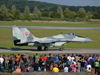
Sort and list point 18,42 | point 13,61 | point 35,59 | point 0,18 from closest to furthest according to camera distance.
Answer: point 13,61
point 35,59
point 18,42
point 0,18

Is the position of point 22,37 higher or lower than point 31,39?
higher

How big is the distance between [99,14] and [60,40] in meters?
114

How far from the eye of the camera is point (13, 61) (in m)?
16.6

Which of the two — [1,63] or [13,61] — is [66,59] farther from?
[1,63]

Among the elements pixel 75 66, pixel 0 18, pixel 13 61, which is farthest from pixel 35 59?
pixel 0 18

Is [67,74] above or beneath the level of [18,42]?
above

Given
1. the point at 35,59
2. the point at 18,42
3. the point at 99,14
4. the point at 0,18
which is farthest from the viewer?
the point at 99,14

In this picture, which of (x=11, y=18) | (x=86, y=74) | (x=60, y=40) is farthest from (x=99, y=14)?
(x=86, y=74)

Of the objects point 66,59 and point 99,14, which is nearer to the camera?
point 66,59

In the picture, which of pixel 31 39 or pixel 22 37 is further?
pixel 31 39

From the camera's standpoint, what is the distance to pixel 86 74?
16.7 feet

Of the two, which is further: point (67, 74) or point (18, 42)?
point (18, 42)

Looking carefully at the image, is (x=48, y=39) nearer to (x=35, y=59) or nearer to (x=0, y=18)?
(x=35, y=59)

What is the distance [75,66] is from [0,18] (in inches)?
3949
